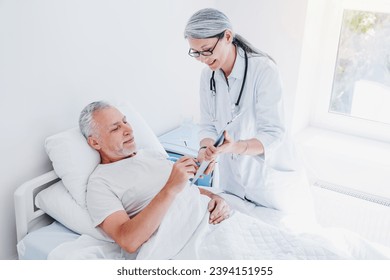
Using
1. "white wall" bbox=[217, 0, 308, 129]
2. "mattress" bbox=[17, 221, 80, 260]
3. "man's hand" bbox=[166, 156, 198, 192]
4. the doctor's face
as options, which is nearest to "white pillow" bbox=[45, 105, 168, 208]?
"mattress" bbox=[17, 221, 80, 260]

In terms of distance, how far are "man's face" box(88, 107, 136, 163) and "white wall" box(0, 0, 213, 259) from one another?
229 mm

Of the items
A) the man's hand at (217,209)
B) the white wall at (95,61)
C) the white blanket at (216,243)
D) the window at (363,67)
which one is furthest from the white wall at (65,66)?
the window at (363,67)

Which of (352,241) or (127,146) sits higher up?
(127,146)

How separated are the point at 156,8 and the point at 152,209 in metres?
1.31

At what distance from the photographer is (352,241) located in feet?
6.02

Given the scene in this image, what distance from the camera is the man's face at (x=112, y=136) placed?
1.89m

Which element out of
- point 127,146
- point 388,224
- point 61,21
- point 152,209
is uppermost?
point 61,21

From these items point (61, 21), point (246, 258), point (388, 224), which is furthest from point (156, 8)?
point (388, 224)

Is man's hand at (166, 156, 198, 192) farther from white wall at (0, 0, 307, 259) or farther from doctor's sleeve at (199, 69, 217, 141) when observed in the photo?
white wall at (0, 0, 307, 259)

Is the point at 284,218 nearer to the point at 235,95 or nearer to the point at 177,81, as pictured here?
the point at 235,95

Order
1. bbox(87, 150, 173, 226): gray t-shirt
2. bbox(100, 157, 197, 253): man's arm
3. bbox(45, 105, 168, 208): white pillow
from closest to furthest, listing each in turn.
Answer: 1. bbox(100, 157, 197, 253): man's arm
2. bbox(87, 150, 173, 226): gray t-shirt
3. bbox(45, 105, 168, 208): white pillow

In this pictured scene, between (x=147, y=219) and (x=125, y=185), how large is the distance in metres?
0.25

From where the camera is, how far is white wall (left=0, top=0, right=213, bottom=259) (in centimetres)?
178
